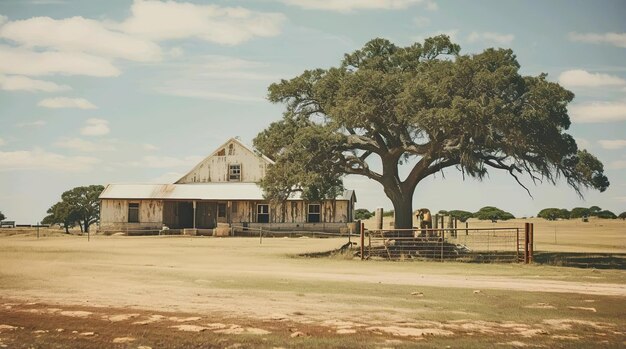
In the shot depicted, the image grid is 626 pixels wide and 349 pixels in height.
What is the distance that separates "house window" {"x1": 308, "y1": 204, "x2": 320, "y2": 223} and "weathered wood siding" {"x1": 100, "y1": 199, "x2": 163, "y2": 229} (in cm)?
1320

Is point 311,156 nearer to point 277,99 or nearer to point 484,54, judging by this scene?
point 277,99

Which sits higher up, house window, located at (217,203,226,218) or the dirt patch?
house window, located at (217,203,226,218)

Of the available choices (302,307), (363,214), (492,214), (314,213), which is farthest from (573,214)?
(302,307)

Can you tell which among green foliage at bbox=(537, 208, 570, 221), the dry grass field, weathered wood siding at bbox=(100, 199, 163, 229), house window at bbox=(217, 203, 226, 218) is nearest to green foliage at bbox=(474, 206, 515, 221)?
green foliage at bbox=(537, 208, 570, 221)

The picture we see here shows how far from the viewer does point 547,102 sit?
26.8m

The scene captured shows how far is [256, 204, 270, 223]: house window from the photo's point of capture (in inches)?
2023

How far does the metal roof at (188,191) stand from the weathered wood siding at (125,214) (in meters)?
0.67

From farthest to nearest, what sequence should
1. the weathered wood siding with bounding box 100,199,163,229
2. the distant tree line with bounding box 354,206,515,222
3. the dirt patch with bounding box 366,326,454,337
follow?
the distant tree line with bounding box 354,206,515,222
the weathered wood siding with bounding box 100,199,163,229
the dirt patch with bounding box 366,326,454,337

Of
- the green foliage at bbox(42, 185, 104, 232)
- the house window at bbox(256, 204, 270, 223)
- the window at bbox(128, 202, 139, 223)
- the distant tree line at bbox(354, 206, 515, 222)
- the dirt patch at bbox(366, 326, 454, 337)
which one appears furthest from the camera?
the distant tree line at bbox(354, 206, 515, 222)

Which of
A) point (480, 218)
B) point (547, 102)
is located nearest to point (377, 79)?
point (547, 102)

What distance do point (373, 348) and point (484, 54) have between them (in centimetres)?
2232

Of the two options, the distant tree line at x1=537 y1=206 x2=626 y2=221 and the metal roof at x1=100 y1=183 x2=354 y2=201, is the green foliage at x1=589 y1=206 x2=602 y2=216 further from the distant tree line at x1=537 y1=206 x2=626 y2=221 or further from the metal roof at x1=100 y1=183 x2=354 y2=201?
the metal roof at x1=100 y1=183 x2=354 y2=201

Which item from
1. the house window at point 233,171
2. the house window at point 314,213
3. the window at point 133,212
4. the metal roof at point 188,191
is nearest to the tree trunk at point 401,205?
the metal roof at point 188,191

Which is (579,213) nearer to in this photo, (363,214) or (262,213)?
(363,214)
